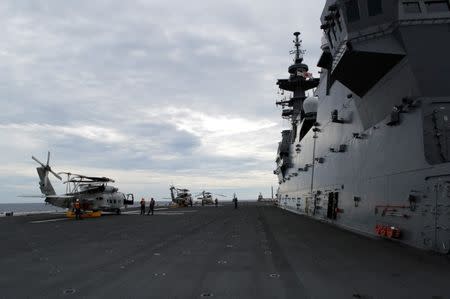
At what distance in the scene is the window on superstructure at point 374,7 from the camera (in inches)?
488

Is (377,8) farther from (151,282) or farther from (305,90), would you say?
(305,90)

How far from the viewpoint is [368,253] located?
10.5 metres

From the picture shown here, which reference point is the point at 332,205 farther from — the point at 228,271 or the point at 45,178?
the point at 45,178

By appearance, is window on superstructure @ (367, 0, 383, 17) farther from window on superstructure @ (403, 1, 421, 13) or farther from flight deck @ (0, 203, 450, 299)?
flight deck @ (0, 203, 450, 299)

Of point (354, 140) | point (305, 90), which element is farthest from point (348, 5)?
point (305, 90)

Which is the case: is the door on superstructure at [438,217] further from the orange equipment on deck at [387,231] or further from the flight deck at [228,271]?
the orange equipment on deck at [387,231]

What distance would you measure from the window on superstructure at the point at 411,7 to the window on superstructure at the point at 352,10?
1.39 meters

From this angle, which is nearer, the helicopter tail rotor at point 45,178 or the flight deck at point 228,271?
the flight deck at point 228,271

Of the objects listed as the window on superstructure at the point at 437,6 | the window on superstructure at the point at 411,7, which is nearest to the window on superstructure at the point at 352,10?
the window on superstructure at the point at 411,7

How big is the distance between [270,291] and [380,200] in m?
8.83

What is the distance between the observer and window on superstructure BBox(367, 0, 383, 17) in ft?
40.7

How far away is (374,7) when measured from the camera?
1251 centimetres

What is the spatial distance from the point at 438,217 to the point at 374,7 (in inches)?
257

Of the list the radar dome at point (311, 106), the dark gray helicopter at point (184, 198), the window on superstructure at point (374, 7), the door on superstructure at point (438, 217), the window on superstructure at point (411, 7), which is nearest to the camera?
the door on superstructure at point (438, 217)
